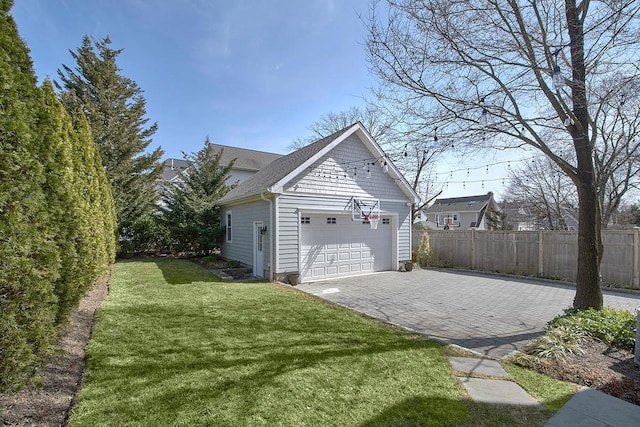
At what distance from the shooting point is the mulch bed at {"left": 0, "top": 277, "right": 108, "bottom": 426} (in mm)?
2625

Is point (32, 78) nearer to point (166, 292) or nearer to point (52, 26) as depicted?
point (52, 26)

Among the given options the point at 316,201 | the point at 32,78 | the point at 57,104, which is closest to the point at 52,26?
the point at 57,104

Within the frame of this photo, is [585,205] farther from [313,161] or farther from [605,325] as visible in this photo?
[313,161]

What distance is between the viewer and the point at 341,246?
1121 centimetres

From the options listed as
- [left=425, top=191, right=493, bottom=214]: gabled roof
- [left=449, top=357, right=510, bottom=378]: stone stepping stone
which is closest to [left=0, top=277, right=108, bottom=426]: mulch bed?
[left=449, top=357, right=510, bottom=378]: stone stepping stone

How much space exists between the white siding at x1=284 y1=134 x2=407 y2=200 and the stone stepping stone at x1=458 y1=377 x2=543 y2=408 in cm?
731

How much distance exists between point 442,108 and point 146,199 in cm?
1534

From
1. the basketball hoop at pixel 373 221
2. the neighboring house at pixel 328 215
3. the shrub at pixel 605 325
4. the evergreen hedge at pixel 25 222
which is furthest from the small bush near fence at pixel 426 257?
the evergreen hedge at pixel 25 222

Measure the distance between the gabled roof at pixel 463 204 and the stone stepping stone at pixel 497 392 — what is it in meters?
33.9

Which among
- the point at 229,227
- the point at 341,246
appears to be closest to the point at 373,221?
the point at 341,246

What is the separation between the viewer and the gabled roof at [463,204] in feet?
113

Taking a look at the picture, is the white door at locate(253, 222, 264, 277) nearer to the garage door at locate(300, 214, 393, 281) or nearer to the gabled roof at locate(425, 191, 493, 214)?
the garage door at locate(300, 214, 393, 281)

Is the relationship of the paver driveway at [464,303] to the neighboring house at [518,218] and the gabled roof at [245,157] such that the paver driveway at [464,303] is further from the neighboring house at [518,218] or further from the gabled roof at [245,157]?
the neighboring house at [518,218]

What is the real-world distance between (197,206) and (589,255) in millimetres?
14435
